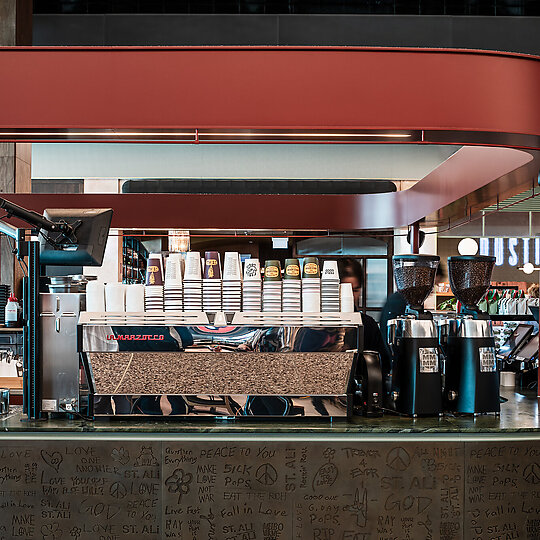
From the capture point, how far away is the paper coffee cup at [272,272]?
289 centimetres

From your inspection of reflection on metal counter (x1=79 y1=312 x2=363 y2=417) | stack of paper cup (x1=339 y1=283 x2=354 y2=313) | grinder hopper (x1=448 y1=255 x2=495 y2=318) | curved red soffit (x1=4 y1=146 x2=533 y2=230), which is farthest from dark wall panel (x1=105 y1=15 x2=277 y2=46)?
reflection on metal counter (x1=79 y1=312 x2=363 y2=417)

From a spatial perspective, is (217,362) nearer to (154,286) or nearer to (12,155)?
(154,286)

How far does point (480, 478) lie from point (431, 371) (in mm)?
473

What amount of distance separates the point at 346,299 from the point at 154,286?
2.69 feet

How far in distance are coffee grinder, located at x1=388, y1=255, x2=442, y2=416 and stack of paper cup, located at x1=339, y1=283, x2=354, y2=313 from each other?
28 cm

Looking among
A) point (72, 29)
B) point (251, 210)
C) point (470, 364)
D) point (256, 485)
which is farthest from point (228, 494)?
point (72, 29)

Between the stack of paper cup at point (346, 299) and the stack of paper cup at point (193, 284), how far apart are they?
612 millimetres

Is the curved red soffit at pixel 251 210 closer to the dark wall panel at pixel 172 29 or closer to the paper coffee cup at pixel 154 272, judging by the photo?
the dark wall panel at pixel 172 29

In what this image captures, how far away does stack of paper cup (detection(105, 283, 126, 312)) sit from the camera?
2809 millimetres

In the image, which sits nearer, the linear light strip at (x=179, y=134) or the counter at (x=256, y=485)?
the counter at (x=256, y=485)

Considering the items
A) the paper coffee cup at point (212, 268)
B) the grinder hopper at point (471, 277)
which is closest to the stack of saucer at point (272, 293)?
the paper coffee cup at point (212, 268)

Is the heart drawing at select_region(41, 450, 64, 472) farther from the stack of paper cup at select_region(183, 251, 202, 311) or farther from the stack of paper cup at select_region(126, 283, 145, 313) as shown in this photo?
the stack of paper cup at select_region(183, 251, 202, 311)

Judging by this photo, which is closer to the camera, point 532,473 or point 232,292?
point 532,473

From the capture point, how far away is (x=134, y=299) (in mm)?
2814
